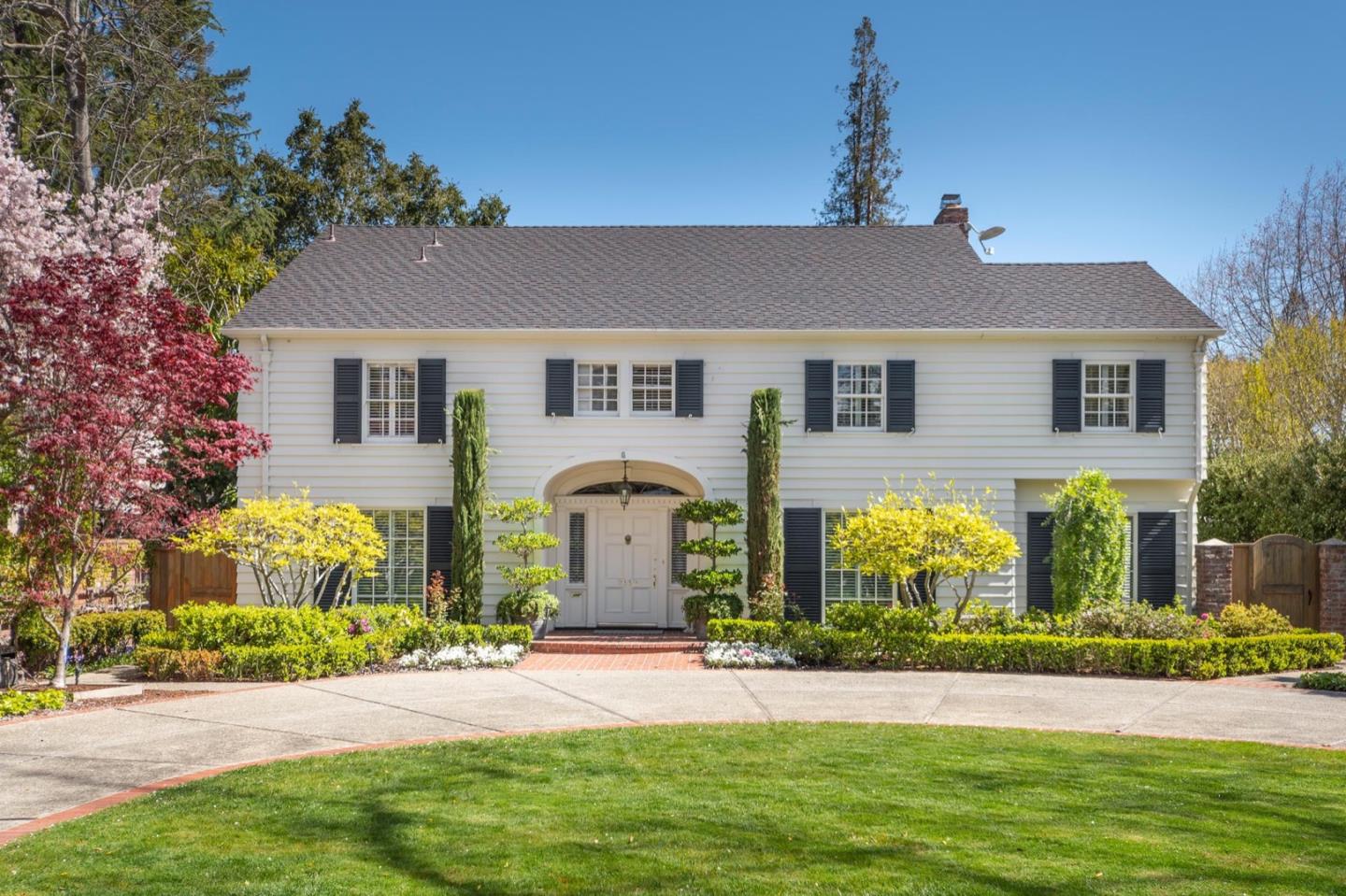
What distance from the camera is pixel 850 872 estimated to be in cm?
582

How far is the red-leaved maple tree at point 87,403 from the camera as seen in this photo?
40.7ft

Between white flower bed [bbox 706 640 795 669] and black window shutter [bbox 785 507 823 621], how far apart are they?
107 inches

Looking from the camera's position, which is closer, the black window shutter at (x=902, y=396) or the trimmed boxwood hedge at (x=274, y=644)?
the trimmed boxwood hedge at (x=274, y=644)

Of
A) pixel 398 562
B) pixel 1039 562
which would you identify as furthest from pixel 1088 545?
pixel 398 562

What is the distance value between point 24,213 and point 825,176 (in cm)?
2661

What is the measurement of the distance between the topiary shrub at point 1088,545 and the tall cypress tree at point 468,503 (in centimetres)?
896

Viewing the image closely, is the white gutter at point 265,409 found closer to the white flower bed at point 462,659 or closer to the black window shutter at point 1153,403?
the white flower bed at point 462,659

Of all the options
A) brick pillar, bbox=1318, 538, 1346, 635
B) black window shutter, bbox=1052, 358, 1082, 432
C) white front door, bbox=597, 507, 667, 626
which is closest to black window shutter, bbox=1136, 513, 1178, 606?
black window shutter, bbox=1052, 358, 1082, 432

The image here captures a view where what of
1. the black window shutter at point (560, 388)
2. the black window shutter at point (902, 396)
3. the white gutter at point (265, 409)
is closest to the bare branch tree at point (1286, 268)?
the black window shutter at point (902, 396)

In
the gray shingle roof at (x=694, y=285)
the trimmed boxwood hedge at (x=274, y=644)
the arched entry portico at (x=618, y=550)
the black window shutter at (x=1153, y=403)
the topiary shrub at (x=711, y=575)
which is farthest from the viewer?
the arched entry portico at (x=618, y=550)

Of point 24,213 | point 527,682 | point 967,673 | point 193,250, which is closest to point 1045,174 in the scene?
point 967,673

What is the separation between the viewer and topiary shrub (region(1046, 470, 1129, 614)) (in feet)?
52.9

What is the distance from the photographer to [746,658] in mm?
14750

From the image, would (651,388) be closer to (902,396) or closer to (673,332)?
(673,332)
